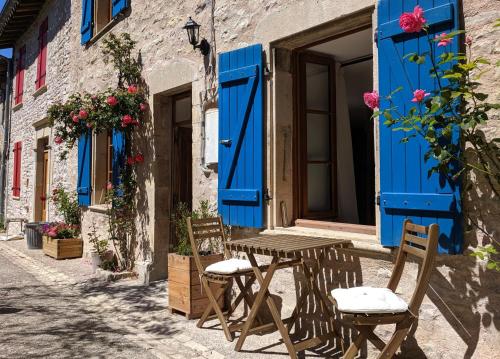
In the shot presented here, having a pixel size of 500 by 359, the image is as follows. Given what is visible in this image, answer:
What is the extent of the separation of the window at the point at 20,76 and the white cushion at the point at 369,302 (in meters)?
12.0

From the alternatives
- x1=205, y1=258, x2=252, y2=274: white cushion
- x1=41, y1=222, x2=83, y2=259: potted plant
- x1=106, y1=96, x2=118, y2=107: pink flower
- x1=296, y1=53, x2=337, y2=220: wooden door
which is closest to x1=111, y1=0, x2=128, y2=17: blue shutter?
x1=106, y1=96, x2=118, y2=107: pink flower

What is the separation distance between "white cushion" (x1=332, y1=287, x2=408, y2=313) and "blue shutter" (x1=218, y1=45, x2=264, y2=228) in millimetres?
1449

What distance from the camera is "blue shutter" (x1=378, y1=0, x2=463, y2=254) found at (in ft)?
8.32

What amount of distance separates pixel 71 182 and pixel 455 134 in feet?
22.9

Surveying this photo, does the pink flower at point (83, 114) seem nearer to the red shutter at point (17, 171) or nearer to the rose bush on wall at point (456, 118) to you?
the rose bush on wall at point (456, 118)

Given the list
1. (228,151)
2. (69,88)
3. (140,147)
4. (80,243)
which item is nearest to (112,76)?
(140,147)

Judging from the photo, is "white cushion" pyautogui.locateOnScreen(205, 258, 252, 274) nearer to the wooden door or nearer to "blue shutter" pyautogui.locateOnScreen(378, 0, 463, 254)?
the wooden door

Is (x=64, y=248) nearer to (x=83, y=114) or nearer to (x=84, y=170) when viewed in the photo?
(x=84, y=170)

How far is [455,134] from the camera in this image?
2480 millimetres

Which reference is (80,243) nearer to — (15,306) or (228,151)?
(15,306)

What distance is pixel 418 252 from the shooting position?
239 centimetres

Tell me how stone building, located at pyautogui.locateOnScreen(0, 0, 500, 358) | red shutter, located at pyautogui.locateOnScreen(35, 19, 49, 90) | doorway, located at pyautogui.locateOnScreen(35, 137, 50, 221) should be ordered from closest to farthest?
stone building, located at pyautogui.locateOnScreen(0, 0, 500, 358)
red shutter, located at pyautogui.locateOnScreen(35, 19, 49, 90)
doorway, located at pyautogui.locateOnScreen(35, 137, 50, 221)

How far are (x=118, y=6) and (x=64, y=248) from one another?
380 centimetres

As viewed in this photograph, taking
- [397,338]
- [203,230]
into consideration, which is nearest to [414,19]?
[397,338]
